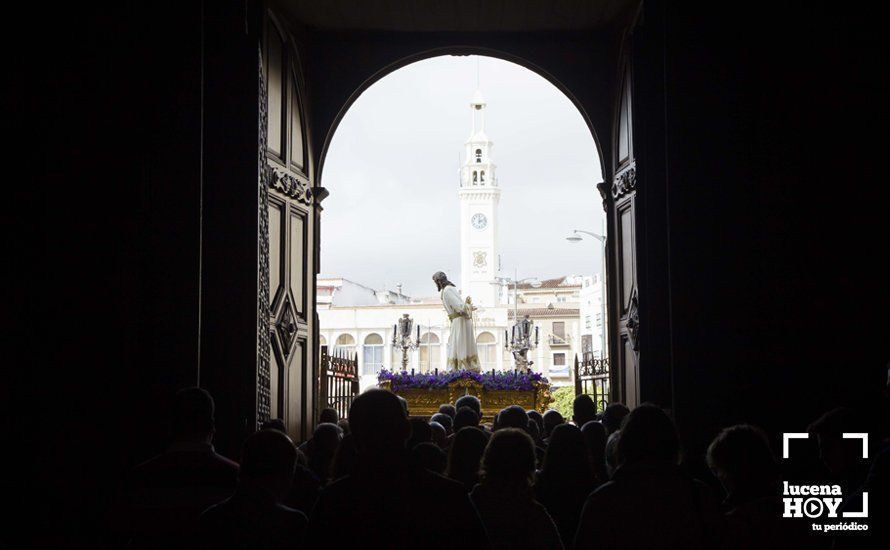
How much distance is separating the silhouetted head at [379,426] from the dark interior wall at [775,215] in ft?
12.8

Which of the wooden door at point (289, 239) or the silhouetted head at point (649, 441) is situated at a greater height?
the wooden door at point (289, 239)

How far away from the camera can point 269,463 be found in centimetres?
329

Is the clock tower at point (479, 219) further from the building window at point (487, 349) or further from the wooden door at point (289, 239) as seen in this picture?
the wooden door at point (289, 239)

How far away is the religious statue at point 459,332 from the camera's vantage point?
17.3 m

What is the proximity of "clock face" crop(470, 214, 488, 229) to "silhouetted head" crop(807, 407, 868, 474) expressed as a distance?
299ft

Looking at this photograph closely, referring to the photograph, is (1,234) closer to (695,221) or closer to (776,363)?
(695,221)

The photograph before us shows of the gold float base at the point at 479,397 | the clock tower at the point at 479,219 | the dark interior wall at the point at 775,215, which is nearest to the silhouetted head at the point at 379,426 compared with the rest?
the dark interior wall at the point at 775,215

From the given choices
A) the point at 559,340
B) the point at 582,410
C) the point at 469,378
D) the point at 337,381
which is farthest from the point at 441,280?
the point at 559,340

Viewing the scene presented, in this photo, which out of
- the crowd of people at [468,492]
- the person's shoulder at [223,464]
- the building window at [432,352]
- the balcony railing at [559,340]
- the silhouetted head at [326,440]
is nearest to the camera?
the crowd of people at [468,492]

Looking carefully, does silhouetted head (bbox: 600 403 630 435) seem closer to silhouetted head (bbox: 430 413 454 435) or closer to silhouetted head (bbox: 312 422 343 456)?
silhouetted head (bbox: 430 413 454 435)

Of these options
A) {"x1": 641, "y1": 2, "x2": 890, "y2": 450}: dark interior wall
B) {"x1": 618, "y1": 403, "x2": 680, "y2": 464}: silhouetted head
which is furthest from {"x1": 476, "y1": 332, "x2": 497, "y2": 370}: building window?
{"x1": 618, "y1": 403, "x2": 680, "y2": 464}: silhouetted head

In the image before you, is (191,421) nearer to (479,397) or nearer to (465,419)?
(465,419)

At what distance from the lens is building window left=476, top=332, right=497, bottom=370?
68625 millimetres

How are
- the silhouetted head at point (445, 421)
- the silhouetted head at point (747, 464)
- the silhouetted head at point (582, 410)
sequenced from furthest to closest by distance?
the silhouetted head at point (582, 410)
the silhouetted head at point (445, 421)
the silhouetted head at point (747, 464)
